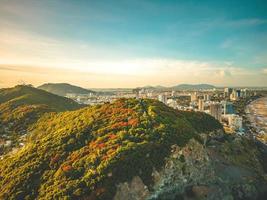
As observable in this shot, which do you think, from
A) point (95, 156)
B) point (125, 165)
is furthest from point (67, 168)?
point (125, 165)

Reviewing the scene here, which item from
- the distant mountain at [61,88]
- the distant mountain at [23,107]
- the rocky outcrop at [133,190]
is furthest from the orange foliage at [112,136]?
the distant mountain at [61,88]

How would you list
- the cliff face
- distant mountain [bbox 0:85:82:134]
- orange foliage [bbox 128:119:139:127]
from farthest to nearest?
distant mountain [bbox 0:85:82:134]
orange foliage [bbox 128:119:139:127]
the cliff face

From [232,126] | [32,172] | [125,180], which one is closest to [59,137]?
[32,172]

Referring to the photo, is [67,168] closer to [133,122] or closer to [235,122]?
[133,122]

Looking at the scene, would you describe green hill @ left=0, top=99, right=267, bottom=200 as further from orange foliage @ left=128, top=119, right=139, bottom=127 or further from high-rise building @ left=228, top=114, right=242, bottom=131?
high-rise building @ left=228, top=114, right=242, bottom=131

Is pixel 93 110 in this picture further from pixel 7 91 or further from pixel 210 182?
pixel 7 91

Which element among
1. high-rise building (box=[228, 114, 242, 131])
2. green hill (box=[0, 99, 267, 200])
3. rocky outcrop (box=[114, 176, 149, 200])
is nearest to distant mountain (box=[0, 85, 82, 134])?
green hill (box=[0, 99, 267, 200])
